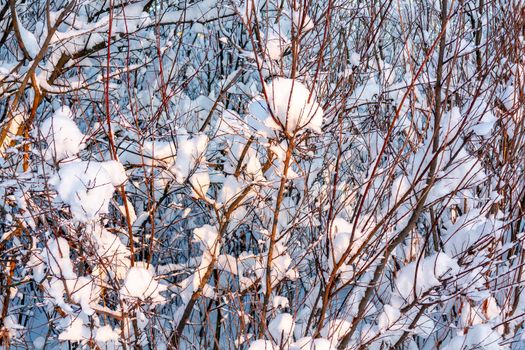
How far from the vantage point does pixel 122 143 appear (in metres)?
3.52

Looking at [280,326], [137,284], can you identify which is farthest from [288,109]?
[137,284]

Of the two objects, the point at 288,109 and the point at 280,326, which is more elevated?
the point at 288,109

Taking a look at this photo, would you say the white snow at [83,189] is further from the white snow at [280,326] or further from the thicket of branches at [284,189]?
the white snow at [280,326]

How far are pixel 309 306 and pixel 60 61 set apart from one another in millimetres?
1990

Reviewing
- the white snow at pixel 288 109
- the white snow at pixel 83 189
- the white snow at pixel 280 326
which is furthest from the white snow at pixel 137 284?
the white snow at pixel 288 109

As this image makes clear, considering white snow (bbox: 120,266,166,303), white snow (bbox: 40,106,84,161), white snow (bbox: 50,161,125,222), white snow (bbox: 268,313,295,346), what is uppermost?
white snow (bbox: 40,106,84,161)

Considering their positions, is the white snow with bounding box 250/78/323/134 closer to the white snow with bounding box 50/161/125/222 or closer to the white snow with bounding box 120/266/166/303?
the white snow with bounding box 50/161/125/222

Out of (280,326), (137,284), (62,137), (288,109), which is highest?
(62,137)

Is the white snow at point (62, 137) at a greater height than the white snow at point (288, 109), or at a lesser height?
greater

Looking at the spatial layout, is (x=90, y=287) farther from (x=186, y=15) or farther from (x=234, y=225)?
(x=186, y=15)

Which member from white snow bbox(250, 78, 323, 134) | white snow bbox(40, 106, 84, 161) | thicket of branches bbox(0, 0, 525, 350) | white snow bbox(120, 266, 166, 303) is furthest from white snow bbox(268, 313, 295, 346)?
white snow bbox(40, 106, 84, 161)

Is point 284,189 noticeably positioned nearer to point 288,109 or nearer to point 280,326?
point 280,326

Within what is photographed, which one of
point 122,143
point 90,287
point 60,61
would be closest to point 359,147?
point 122,143

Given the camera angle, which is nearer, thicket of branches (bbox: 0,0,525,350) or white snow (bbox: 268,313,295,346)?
thicket of branches (bbox: 0,0,525,350)
